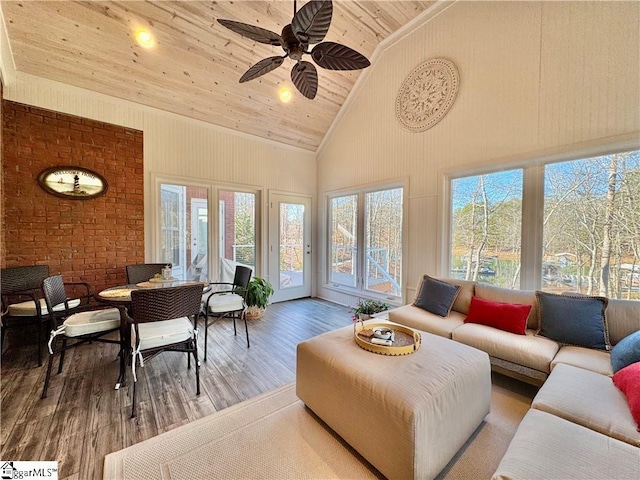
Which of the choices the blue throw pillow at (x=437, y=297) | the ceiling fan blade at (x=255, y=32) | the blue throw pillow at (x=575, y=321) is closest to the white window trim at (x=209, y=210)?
the ceiling fan blade at (x=255, y=32)

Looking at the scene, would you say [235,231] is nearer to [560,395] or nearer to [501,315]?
[501,315]

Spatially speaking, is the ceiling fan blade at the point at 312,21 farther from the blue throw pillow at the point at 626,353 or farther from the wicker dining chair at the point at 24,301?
the wicker dining chair at the point at 24,301

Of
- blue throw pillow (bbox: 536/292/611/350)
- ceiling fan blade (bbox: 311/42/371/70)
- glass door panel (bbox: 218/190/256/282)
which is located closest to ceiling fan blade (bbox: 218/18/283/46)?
ceiling fan blade (bbox: 311/42/371/70)

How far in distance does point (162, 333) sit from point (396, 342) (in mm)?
1886

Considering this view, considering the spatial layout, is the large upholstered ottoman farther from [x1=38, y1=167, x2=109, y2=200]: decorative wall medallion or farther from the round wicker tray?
[x1=38, y1=167, x2=109, y2=200]: decorative wall medallion

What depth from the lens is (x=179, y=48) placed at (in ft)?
10.6

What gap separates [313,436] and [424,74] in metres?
4.41

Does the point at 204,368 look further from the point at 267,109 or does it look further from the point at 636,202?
the point at 636,202

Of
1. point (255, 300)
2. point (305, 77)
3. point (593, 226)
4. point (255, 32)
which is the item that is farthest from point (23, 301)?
point (593, 226)

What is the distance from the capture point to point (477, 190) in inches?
132

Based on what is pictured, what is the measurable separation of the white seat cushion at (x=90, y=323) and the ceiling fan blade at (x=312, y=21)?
291 centimetres

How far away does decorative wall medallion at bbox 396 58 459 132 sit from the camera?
3432mm

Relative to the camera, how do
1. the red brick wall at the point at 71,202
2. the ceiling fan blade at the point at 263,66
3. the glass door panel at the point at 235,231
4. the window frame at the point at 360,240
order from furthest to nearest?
the glass door panel at the point at 235,231 < the window frame at the point at 360,240 < the red brick wall at the point at 71,202 < the ceiling fan blade at the point at 263,66

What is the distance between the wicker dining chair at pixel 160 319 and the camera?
1.99 m
